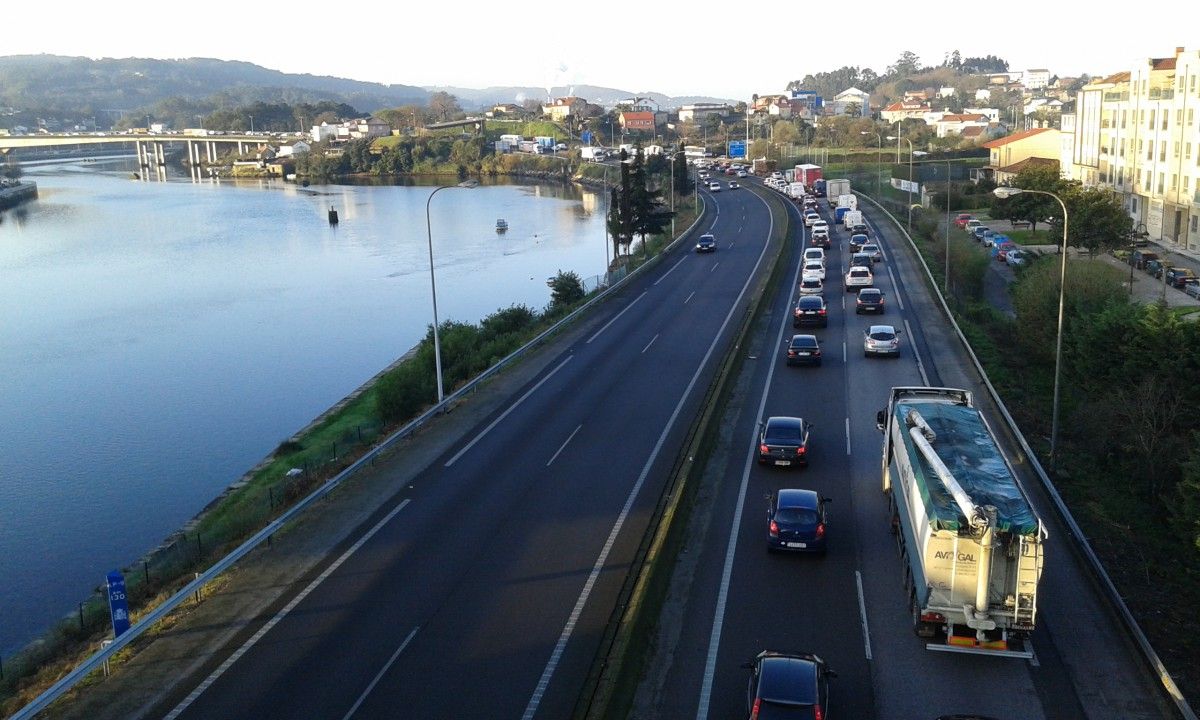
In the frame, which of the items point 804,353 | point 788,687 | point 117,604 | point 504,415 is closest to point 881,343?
point 804,353

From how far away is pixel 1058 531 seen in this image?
62.7 feet

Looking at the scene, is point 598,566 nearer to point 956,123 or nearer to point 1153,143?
point 1153,143

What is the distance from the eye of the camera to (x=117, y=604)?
49.9 feet

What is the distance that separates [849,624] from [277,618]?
30.1ft

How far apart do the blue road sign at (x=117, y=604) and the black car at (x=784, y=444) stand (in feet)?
44.3

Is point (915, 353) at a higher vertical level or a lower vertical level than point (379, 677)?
higher

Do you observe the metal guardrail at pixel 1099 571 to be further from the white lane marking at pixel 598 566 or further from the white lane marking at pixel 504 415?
the white lane marking at pixel 504 415

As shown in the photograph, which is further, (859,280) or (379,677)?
(859,280)

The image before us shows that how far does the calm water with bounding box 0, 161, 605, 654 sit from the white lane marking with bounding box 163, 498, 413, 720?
1039 centimetres

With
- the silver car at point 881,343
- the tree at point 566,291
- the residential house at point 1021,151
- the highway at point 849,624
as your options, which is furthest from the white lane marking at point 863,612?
the residential house at point 1021,151

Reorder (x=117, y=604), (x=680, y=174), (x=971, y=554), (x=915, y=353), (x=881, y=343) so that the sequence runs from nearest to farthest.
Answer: (x=971, y=554), (x=117, y=604), (x=881, y=343), (x=915, y=353), (x=680, y=174)

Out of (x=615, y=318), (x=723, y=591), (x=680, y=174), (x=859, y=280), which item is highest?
(x=680, y=174)

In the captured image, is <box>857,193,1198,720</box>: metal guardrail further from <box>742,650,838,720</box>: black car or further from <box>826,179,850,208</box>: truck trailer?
<box>826,179,850,208</box>: truck trailer

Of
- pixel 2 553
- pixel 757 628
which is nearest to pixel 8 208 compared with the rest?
pixel 2 553
